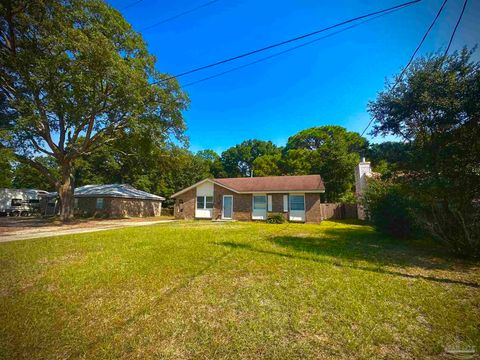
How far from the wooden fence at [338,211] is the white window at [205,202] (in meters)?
12.0

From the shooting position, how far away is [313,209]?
19.0 meters

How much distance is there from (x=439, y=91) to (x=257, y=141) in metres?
46.0

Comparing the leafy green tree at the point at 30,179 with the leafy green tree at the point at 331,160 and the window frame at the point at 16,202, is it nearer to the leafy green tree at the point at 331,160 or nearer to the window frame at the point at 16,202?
the window frame at the point at 16,202

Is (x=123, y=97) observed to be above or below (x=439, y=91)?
above

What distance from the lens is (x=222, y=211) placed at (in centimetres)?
Result: 2150

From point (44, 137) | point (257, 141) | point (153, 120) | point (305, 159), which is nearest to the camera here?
point (44, 137)

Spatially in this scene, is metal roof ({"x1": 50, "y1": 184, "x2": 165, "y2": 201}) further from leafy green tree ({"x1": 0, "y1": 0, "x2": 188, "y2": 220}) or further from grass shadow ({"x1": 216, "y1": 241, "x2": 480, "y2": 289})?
grass shadow ({"x1": 216, "y1": 241, "x2": 480, "y2": 289})

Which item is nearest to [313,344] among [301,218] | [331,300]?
[331,300]

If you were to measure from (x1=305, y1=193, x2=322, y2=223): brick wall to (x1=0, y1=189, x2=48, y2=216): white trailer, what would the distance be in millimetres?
34519

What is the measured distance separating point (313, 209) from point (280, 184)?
391cm

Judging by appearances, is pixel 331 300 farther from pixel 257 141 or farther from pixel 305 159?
pixel 257 141

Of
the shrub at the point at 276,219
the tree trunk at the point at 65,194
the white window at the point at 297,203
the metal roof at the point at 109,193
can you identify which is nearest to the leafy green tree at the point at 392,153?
the white window at the point at 297,203

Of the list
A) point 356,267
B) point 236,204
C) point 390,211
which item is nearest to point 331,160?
point 236,204

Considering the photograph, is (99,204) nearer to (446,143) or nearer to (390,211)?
(390,211)
